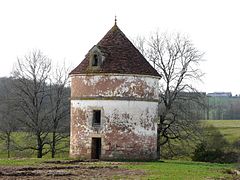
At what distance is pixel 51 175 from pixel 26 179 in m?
1.74

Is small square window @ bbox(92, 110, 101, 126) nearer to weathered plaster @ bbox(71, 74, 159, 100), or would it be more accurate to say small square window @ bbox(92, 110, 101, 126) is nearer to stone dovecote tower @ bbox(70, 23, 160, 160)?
stone dovecote tower @ bbox(70, 23, 160, 160)

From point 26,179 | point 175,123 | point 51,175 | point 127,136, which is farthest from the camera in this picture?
point 175,123

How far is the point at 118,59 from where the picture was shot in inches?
1307

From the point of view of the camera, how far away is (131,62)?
3334cm

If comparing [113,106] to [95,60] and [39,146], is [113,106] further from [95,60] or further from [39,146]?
[39,146]

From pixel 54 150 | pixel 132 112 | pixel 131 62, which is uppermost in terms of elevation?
pixel 131 62

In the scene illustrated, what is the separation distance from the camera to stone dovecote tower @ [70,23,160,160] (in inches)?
1284

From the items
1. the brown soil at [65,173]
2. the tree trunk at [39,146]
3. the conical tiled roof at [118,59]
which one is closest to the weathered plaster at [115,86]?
the conical tiled roof at [118,59]

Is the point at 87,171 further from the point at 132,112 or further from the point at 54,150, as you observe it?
the point at 54,150

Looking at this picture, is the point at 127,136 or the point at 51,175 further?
the point at 127,136

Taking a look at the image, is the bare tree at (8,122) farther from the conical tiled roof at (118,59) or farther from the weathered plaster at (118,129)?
the conical tiled roof at (118,59)

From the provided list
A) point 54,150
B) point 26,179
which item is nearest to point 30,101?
point 54,150

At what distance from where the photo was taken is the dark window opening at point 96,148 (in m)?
33.2

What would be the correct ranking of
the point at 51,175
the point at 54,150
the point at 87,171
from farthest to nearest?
1. the point at 54,150
2. the point at 87,171
3. the point at 51,175
